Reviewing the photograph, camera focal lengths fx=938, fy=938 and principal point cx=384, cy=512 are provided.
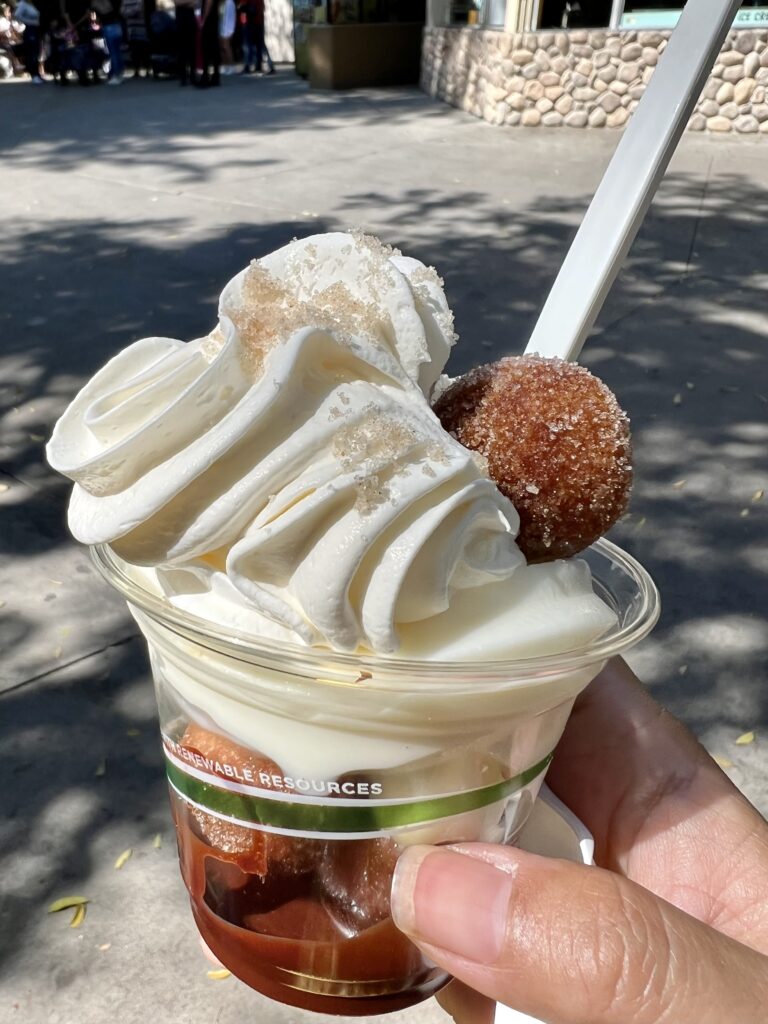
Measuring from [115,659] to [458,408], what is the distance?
2.21m

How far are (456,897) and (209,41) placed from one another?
54.1 ft

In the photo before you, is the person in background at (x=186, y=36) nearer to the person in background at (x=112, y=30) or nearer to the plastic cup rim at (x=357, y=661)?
the person in background at (x=112, y=30)

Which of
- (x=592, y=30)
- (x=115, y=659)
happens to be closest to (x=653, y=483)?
(x=115, y=659)

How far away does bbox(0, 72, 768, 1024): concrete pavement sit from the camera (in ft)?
7.77

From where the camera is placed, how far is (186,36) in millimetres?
15023

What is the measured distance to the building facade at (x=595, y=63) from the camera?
9672mm

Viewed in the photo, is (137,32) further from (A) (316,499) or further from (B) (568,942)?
(B) (568,942)

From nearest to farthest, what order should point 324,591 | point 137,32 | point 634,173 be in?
point 324,591 → point 634,173 → point 137,32

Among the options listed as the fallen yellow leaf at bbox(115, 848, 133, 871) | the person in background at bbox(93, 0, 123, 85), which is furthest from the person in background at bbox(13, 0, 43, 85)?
the fallen yellow leaf at bbox(115, 848, 133, 871)

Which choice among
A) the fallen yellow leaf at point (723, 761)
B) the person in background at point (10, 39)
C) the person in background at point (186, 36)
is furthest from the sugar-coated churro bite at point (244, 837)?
the person in background at point (10, 39)

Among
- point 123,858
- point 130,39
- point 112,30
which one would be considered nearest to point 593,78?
point 112,30

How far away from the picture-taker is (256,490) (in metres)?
1.00

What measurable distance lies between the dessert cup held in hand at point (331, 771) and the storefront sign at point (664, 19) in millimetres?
10260

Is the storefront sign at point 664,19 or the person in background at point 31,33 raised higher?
the storefront sign at point 664,19
